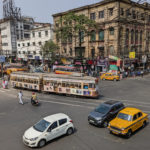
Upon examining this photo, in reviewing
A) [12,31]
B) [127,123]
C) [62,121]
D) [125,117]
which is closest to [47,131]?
[62,121]

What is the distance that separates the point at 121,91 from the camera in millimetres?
24484

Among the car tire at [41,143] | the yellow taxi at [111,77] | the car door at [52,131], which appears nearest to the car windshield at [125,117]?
the car door at [52,131]

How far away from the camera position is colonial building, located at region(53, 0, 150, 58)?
35906 mm

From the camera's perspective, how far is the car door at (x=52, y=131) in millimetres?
10662

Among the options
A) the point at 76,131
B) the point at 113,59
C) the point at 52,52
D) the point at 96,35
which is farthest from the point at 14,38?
the point at 76,131

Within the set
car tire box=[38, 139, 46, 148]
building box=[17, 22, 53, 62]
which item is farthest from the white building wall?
car tire box=[38, 139, 46, 148]

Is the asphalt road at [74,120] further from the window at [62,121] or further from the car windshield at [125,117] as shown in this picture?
the car windshield at [125,117]

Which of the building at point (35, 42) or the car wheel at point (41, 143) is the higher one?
the building at point (35, 42)

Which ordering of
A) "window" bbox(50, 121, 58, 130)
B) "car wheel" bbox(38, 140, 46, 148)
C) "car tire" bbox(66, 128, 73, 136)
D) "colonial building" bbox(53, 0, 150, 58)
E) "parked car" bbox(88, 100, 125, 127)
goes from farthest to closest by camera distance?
"colonial building" bbox(53, 0, 150, 58)
"parked car" bbox(88, 100, 125, 127)
"car tire" bbox(66, 128, 73, 136)
"window" bbox(50, 121, 58, 130)
"car wheel" bbox(38, 140, 46, 148)

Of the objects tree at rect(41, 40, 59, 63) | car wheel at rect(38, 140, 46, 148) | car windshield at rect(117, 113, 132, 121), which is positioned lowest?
car wheel at rect(38, 140, 46, 148)

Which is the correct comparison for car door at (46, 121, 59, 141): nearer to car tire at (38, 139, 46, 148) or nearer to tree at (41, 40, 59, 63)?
car tire at (38, 139, 46, 148)

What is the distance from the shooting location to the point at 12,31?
70062 mm

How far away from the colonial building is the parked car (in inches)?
958

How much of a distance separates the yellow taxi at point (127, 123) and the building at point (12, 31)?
216ft
